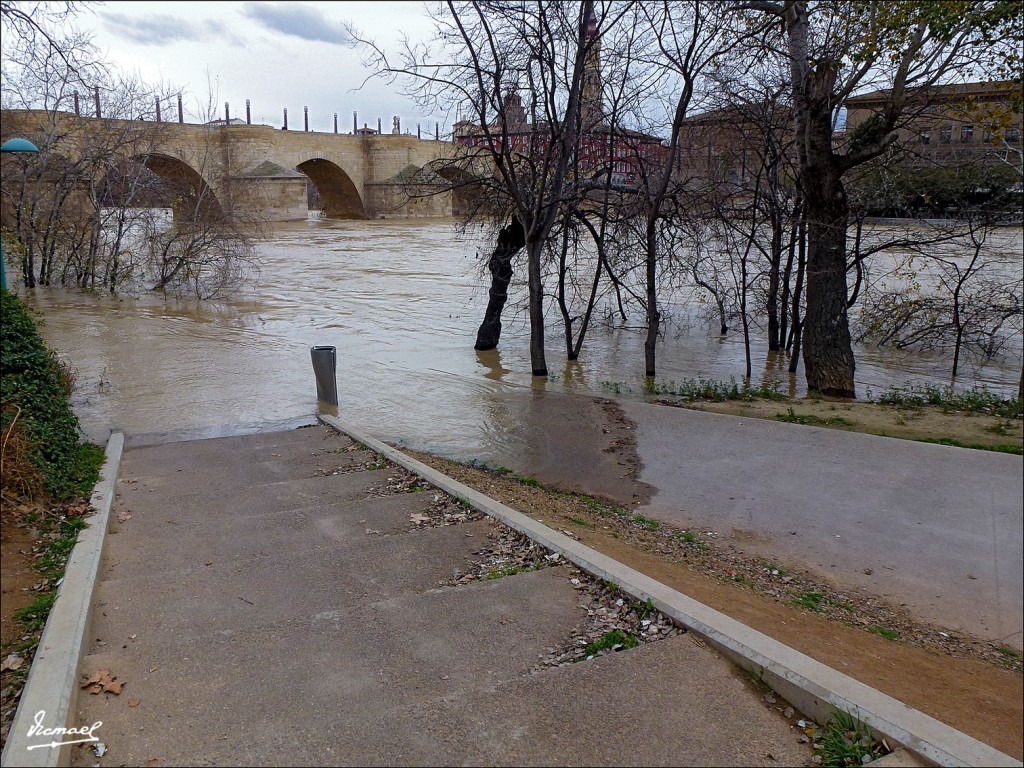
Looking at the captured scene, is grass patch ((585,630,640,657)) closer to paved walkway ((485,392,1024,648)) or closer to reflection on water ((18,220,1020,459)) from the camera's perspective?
paved walkway ((485,392,1024,648))

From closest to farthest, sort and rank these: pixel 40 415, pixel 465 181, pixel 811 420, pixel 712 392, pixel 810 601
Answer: pixel 810 601
pixel 40 415
pixel 811 420
pixel 712 392
pixel 465 181

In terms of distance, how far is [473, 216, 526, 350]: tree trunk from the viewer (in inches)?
602

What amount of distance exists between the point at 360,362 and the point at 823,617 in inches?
483

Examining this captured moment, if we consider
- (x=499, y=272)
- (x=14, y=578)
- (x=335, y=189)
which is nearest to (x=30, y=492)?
(x=14, y=578)

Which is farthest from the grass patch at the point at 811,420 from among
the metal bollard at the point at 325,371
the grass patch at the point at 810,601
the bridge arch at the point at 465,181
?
the bridge arch at the point at 465,181

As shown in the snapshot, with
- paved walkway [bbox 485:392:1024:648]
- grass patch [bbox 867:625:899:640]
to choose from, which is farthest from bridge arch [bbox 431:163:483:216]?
grass patch [bbox 867:625:899:640]

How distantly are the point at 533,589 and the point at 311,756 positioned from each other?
1.53 metres

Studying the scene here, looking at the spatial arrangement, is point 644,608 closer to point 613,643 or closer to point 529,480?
point 613,643

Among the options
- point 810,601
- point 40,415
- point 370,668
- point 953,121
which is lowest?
point 810,601

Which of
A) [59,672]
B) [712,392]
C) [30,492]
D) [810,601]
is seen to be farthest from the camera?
[712,392]

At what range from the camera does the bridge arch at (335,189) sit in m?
60.3

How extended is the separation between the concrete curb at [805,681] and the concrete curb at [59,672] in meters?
2.30

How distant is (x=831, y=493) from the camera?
4.49m

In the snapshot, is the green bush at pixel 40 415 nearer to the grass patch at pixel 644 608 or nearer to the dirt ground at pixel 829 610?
the dirt ground at pixel 829 610
